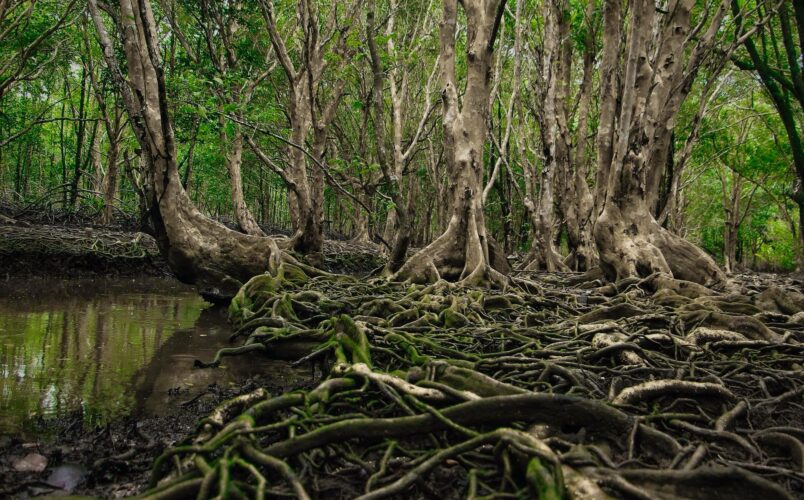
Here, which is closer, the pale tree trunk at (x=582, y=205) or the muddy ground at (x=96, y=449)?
the muddy ground at (x=96, y=449)

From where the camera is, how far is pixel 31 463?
3.23m

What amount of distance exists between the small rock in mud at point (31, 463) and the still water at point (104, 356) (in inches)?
27.4

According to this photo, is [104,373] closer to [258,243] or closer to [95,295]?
[258,243]

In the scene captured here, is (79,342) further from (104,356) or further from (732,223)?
(732,223)

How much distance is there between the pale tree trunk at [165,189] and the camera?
8.97m

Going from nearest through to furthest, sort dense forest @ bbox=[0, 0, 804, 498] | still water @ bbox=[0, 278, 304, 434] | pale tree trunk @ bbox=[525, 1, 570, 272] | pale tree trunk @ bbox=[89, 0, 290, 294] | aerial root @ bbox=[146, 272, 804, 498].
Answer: aerial root @ bbox=[146, 272, 804, 498], dense forest @ bbox=[0, 0, 804, 498], still water @ bbox=[0, 278, 304, 434], pale tree trunk @ bbox=[89, 0, 290, 294], pale tree trunk @ bbox=[525, 1, 570, 272]

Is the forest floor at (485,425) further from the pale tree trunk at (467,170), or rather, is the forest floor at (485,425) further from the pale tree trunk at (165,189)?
the pale tree trunk at (165,189)

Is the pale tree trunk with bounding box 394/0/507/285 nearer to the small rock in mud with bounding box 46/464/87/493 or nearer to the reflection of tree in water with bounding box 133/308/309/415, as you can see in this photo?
the reflection of tree in water with bounding box 133/308/309/415

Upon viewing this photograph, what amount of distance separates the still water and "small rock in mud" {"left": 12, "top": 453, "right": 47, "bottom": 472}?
0.70m

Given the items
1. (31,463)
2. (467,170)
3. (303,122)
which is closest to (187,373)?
(31,463)

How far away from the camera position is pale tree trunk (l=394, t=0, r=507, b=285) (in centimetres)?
1015

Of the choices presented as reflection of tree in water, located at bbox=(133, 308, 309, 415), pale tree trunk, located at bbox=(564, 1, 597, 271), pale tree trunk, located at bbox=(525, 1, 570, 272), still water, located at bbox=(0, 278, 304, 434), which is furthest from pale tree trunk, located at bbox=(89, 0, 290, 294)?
pale tree trunk, located at bbox=(564, 1, 597, 271)

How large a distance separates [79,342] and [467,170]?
6.83 metres

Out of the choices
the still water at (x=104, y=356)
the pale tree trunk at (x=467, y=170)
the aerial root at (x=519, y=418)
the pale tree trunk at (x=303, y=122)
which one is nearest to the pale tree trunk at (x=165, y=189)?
the still water at (x=104, y=356)
